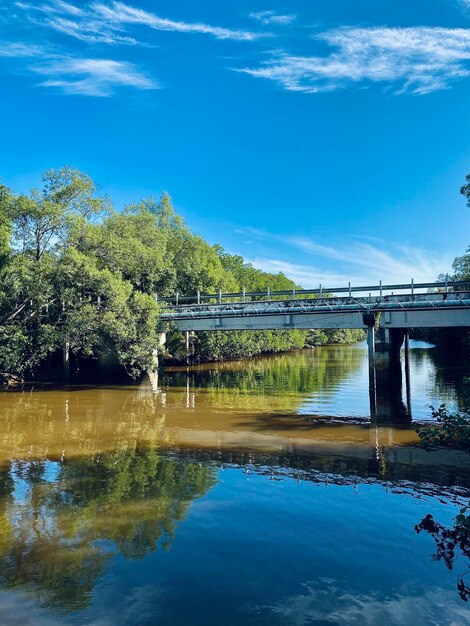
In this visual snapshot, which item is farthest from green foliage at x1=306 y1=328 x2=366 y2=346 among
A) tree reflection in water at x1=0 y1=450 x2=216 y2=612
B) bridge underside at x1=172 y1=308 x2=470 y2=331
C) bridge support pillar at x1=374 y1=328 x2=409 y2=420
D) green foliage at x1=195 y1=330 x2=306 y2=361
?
tree reflection in water at x1=0 y1=450 x2=216 y2=612

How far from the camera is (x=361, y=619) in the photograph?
617cm

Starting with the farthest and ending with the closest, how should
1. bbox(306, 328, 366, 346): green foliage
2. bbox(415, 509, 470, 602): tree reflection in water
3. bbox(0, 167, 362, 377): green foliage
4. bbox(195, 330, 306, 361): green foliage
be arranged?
bbox(306, 328, 366, 346): green foliage < bbox(195, 330, 306, 361): green foliage < bbox(0, 167, 362, 377): green foliage < bbox(415, 509, 470, 602): tree reflection in water

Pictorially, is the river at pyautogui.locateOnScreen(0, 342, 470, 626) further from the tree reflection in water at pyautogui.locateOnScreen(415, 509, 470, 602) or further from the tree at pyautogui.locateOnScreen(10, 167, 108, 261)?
the tree at pyautogui.locateOnScreen(10, 167, 108, 261)

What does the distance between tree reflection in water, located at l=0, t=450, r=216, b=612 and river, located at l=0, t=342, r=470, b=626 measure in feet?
0.12

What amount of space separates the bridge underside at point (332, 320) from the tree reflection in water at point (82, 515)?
19277 millimetres

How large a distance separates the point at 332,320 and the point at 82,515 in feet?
79.2

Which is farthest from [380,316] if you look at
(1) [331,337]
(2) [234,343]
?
(1) [331,337]

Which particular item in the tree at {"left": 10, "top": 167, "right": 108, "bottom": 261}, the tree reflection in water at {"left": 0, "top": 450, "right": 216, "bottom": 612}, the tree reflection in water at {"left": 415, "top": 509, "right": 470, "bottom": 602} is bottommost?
the tree reflection in water at {"left": 415, "top": 509, "right": 470, "bottom": 602}

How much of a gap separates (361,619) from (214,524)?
3793 mm

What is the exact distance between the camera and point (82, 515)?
9648 millimetres

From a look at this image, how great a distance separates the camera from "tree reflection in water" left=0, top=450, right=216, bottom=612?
7242 mm

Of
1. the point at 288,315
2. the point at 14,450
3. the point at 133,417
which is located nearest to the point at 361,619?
the point at 14,450

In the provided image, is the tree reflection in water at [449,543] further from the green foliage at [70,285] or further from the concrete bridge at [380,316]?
the green foliage at [70,285]

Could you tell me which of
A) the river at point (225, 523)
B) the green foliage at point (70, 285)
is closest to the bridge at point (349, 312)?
the green foliage at point (70, 285)
